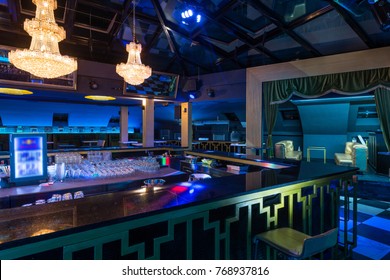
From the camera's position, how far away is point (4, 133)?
9.73 meters

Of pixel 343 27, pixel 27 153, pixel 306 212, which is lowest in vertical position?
pixel 306 212

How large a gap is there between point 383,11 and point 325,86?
2117 mm

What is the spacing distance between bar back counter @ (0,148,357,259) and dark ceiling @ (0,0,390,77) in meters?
3.16

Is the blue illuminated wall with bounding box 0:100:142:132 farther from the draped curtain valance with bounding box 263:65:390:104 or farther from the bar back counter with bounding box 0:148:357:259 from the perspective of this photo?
the bar back counter with bounding box 0:148:357:259

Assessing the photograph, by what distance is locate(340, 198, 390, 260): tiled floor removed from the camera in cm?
262

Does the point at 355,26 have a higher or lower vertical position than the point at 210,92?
higher

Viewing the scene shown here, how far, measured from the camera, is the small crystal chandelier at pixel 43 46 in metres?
2.71

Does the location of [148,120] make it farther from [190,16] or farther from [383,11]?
[383,11]

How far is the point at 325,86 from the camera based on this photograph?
517 centimetres

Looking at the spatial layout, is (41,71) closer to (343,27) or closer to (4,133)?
(343,27)

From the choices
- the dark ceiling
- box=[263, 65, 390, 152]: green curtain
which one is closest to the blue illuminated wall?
the dark ceiling

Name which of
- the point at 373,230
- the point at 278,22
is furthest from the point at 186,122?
the point at 373,230
